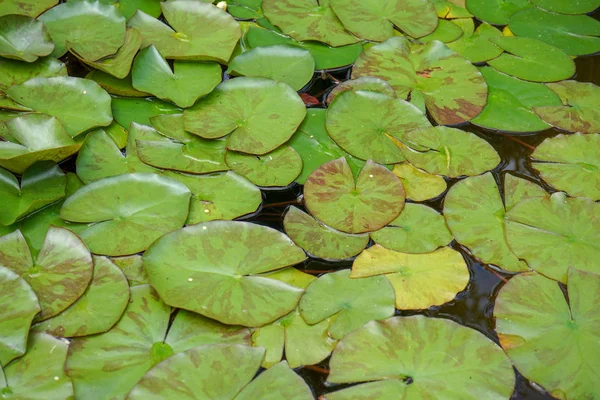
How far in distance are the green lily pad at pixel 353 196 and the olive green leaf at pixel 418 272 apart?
9cm

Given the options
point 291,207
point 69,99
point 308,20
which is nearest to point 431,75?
point 308,20

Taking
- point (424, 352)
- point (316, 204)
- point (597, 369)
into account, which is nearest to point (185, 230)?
point (316, 204)

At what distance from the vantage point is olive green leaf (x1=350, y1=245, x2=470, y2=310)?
4.72 feet

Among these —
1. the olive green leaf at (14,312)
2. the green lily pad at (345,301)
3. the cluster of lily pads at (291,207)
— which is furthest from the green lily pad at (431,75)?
the olive green leaf at (14,312)

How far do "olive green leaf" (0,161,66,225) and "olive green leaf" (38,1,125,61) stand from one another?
480 millimetres

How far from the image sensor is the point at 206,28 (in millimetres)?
2018

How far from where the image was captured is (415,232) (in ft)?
5.15

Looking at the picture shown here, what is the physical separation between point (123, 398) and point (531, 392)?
2.90 feet

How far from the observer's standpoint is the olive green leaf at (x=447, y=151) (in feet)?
5.68

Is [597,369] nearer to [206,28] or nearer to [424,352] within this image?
[424,352]

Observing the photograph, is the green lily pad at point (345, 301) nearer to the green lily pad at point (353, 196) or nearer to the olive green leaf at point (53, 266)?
the green lily pad at point (353, 196)

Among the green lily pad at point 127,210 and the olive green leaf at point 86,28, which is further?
the olive green leaf at point 86,28

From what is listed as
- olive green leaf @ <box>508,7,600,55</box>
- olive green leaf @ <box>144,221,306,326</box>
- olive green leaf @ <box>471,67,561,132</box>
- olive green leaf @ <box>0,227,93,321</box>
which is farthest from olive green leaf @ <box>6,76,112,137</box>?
olive green leaf @ <box>508,7,600,55</box>

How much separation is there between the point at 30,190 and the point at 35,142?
0.46 ft
